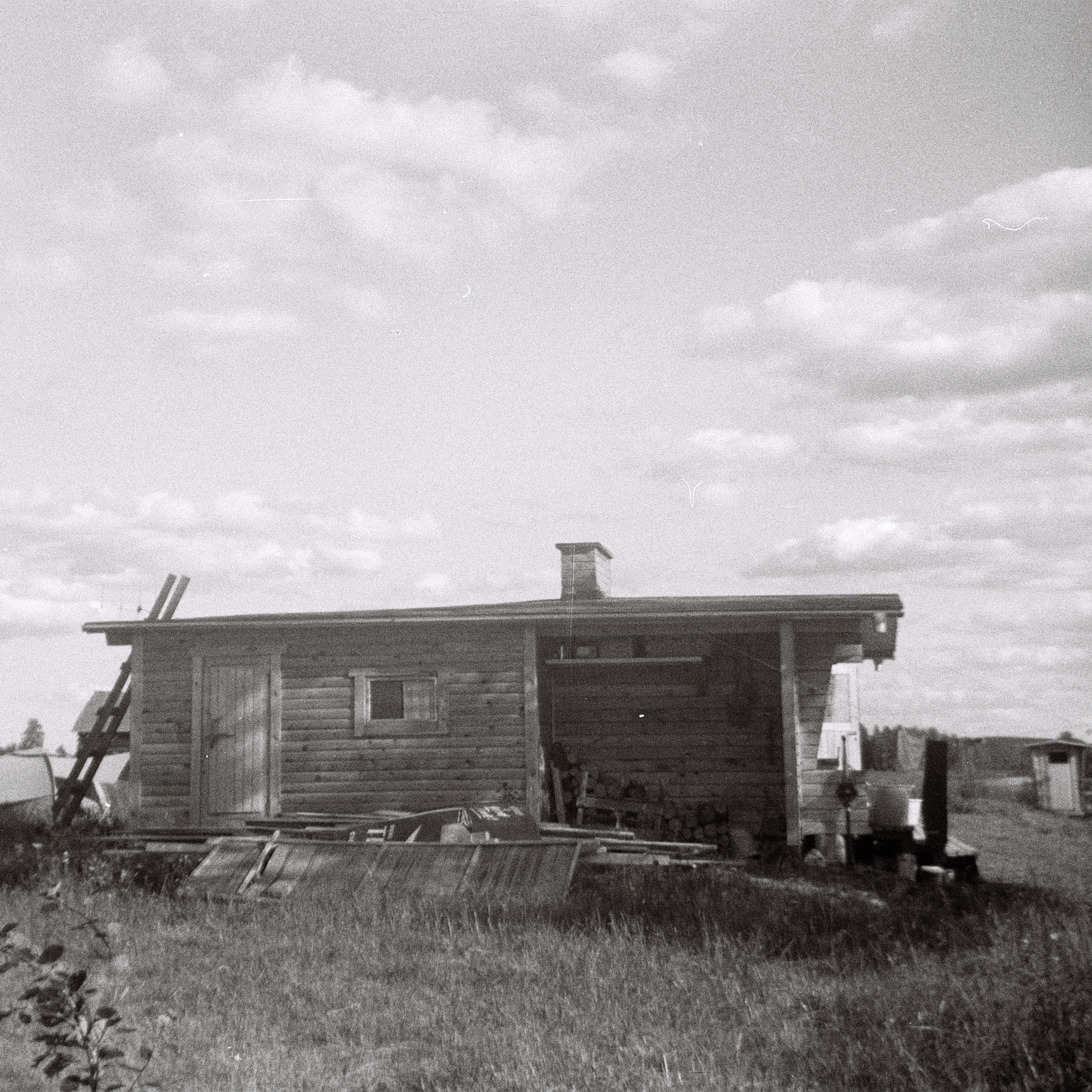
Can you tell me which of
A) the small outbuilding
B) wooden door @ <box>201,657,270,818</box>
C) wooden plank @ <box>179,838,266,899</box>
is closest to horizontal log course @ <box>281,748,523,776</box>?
wooden door @ <box>201,657,270,818</box>

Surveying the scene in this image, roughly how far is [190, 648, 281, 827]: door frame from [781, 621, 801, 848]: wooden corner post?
6985mm

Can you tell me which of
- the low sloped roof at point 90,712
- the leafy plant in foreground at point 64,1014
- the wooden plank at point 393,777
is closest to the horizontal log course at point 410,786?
the wooden plank at point 393,777

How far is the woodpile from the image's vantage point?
61.9 ft

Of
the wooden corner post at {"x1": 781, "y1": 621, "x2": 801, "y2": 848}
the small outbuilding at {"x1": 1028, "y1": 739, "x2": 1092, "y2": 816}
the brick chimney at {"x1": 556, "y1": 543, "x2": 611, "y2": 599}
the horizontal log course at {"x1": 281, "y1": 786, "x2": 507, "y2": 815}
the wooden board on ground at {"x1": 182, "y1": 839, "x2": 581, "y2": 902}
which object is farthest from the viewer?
the small outbuilding at {"x1": 1028, "y1": 739, "x2": 1092, "y2": 816}

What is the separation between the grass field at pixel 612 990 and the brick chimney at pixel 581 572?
972cm

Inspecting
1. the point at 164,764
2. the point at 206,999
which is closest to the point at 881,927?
the point at 206,999

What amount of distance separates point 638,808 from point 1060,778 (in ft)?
50.2

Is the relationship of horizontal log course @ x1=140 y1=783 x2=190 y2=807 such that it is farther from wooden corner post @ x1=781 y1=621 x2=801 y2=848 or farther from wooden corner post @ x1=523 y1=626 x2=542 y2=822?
wooden corner post @ x1=781 y1=621 x2=801 y2=848

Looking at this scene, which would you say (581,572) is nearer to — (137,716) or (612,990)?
(137,716)

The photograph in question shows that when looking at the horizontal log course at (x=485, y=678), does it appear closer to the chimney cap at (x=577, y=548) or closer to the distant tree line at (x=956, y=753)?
the chimney cap at (x=577, y=548)

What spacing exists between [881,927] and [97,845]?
32.1 ft

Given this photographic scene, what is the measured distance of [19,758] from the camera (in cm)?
2402

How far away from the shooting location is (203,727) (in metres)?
18.7

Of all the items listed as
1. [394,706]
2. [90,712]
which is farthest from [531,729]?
[90,712]
